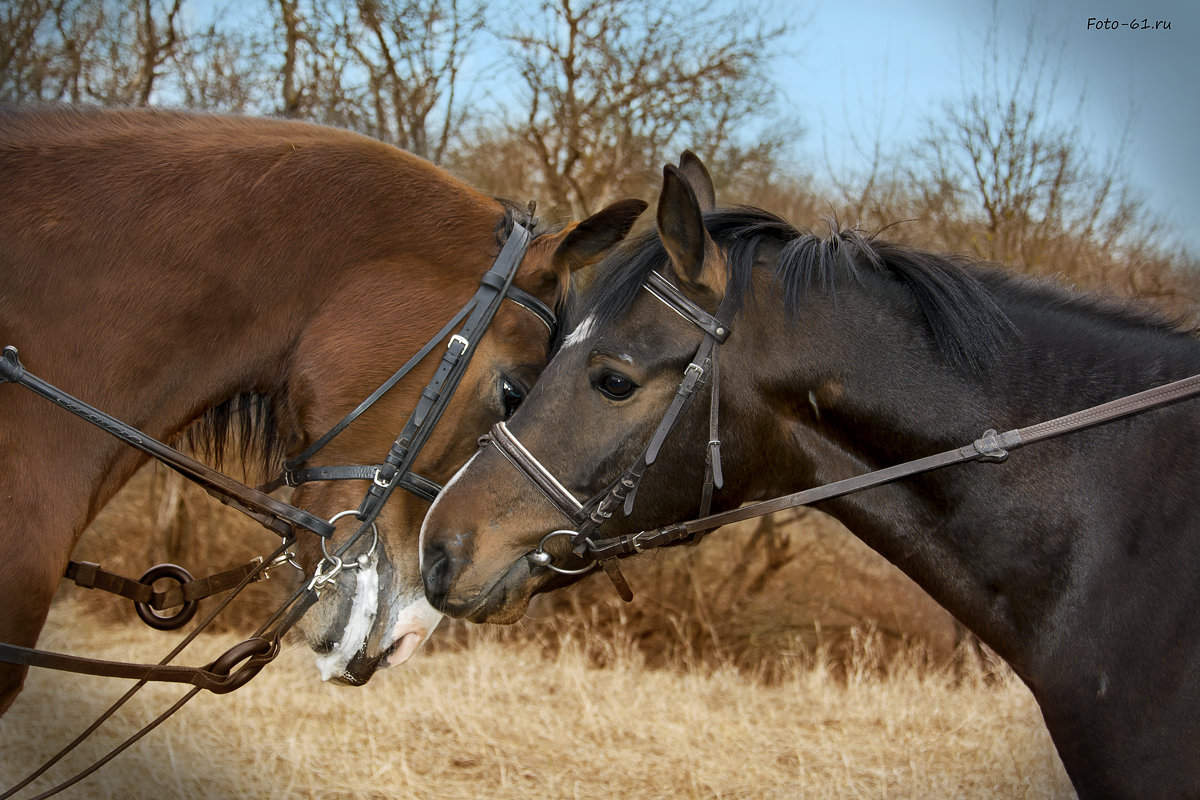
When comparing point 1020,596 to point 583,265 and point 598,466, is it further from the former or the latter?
point 583,265

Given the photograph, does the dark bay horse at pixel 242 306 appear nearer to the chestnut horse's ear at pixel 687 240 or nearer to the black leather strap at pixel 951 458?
the chestnut horse's ear at pixel 687 240

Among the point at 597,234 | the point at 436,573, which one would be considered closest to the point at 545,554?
the point at 436,573

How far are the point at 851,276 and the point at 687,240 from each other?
0.48 metres

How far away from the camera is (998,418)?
233 cm

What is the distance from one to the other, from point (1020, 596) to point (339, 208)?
229 centimetres

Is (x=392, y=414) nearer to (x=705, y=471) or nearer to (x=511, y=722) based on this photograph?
(x=705, y=471)

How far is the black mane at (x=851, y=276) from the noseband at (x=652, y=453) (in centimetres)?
10

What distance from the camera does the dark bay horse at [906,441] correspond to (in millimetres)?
2215

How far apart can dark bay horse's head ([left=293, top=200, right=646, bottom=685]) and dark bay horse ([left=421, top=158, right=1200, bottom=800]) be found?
14.1 inches

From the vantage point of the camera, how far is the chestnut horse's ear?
235cm

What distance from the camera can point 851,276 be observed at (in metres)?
2.48

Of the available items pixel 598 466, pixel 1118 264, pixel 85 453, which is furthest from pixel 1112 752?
pixel 1118 264

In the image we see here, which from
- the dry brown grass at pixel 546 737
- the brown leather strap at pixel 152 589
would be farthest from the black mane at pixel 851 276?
the dry brown grass at pixel 546 737

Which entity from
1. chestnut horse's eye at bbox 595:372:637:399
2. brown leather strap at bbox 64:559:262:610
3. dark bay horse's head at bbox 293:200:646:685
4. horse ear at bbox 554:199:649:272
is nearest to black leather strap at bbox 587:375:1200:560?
chestnut horse's eye at bbox 595:372:637:399
